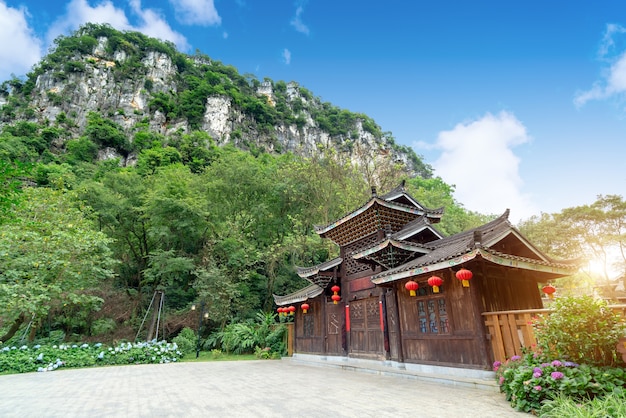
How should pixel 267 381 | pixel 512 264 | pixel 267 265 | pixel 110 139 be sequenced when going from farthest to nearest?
pixel 110 139, pixel 267 265, pixel 267 381, pixel 512 264

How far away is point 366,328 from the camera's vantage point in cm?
969

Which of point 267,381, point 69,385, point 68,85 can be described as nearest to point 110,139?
point 68,85

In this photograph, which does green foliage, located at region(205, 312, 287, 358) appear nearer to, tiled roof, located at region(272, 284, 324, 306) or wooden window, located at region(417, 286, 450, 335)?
tiled roof, located at region(272, 284, 324, 306)

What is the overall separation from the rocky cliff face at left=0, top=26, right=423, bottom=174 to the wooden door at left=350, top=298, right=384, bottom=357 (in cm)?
3007

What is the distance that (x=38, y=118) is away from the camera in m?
40.2

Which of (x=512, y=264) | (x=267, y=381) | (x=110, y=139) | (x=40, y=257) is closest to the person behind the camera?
(x=512, y=264)

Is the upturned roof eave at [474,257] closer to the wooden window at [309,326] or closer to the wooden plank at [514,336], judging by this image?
the wooden plank at [514,336]

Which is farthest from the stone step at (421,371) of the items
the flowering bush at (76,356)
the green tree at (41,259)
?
the green tree at (41,259)

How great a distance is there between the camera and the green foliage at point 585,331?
13.0 feet

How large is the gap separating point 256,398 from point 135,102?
52105 mm

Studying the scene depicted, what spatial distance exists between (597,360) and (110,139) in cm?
4550

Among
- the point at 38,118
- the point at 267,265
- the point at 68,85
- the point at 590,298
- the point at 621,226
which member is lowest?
the point at 590,298

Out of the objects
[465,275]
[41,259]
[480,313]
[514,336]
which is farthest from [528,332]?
[41,259]

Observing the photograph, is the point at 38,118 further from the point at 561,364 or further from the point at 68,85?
the point at 561,364
